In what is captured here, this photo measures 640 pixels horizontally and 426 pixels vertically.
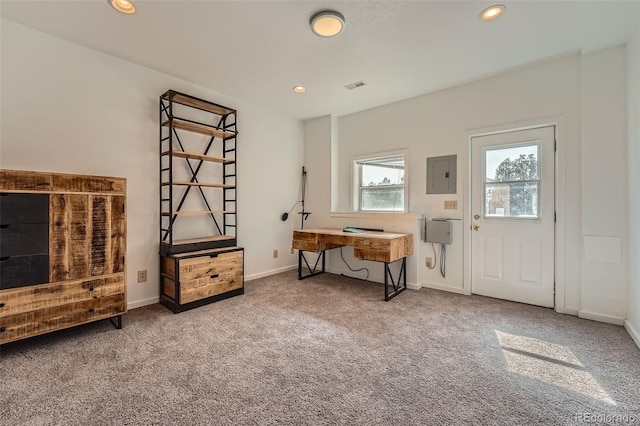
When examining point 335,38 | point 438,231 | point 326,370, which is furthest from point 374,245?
point 335,38

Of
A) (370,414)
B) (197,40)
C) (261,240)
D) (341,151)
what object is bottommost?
(370,414)

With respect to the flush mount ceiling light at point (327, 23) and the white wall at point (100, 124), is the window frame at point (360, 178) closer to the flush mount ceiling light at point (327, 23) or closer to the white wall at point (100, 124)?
the white wall at point (100, 124)

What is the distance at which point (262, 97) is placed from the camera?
3.80m

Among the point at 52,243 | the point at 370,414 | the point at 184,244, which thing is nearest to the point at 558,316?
the point at 370,414

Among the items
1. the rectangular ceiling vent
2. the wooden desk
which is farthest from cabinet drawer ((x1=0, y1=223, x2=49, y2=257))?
the rectangular ceiling vent

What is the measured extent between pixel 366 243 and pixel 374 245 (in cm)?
10

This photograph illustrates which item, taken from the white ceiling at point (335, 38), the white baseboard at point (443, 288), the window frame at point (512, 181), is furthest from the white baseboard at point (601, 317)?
the white ceiling at point (335, 38)

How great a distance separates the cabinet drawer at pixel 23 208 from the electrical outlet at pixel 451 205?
384 cm

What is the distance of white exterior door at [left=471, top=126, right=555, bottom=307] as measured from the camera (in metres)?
2.92

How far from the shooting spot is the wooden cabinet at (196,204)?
9.45 feet

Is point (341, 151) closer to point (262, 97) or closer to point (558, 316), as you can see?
point (262, 97)

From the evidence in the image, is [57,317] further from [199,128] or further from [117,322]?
[199,128]

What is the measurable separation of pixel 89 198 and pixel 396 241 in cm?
286

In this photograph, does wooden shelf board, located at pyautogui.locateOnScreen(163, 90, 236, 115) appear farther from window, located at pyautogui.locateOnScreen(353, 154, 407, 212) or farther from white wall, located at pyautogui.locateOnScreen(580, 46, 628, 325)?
white wall, located at pyautogui.locateOnScreen(580, 46, 628, 325)
